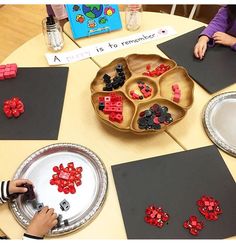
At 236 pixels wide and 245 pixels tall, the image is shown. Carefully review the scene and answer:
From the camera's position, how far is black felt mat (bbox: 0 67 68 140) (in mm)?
928

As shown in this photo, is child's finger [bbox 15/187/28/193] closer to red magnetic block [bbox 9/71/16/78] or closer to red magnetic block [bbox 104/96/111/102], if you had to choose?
red magnetic block [bbox 104/96/111/102]

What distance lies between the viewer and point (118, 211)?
76 centimetres

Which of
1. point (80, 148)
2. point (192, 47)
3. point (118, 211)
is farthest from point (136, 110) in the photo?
point (192, 47)

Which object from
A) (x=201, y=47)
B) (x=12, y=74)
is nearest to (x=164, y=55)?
(x=201, y=47)

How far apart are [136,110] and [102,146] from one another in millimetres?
148

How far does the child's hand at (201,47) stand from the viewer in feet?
3.67

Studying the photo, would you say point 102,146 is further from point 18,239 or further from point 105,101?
point 18,239

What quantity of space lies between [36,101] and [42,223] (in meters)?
0.43

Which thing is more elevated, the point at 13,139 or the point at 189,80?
the point at 189,80

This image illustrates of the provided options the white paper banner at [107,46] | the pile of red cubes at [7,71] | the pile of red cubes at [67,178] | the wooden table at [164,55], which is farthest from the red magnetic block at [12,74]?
the pile of red cubes at [67,178]

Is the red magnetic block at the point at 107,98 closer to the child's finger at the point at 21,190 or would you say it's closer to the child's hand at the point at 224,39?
the child's finger at the point at 21,190

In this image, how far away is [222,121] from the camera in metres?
0.93

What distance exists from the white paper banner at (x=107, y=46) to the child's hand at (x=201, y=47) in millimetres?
140

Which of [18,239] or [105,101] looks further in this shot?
[105,101]
